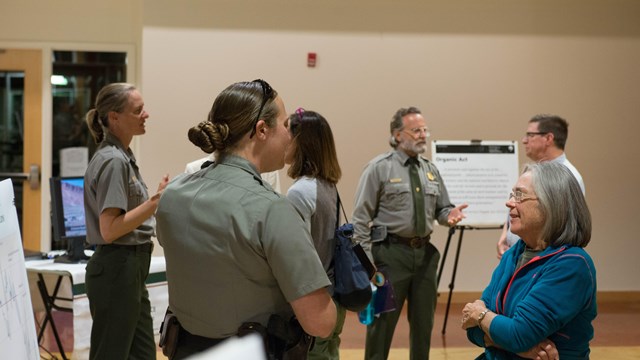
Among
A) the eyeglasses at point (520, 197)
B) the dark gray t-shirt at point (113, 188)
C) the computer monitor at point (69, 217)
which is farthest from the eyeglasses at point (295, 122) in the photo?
the computer monitor at point (69, 217)

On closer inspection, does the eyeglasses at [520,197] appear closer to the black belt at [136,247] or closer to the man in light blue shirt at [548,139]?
the black belt at [136,247]

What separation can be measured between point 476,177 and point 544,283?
149 inches

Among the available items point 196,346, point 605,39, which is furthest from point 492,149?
point 196,346

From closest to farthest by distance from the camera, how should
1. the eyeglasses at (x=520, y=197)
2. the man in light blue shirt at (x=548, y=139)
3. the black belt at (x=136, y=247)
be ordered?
the eyeglasses at (x=520, y=197), the black belt at (x=136, y=247), the man in light blue shirt at (x=548, y=139)

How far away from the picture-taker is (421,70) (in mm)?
6973

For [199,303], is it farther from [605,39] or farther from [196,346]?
[605,39]

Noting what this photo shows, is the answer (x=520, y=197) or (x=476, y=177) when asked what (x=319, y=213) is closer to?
(x=520, y=197)

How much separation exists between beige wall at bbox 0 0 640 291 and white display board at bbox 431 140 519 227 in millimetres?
1007

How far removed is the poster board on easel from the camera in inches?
76.1

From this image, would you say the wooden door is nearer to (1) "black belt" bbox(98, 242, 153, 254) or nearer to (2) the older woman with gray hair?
(1) "black belt" bbox(98, 242, 153, 254)

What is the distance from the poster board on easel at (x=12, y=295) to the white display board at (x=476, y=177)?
4.19 metres

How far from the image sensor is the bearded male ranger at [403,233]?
432cm

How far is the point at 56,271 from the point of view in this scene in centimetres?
410

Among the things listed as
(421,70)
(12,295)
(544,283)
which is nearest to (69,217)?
(12,295)
